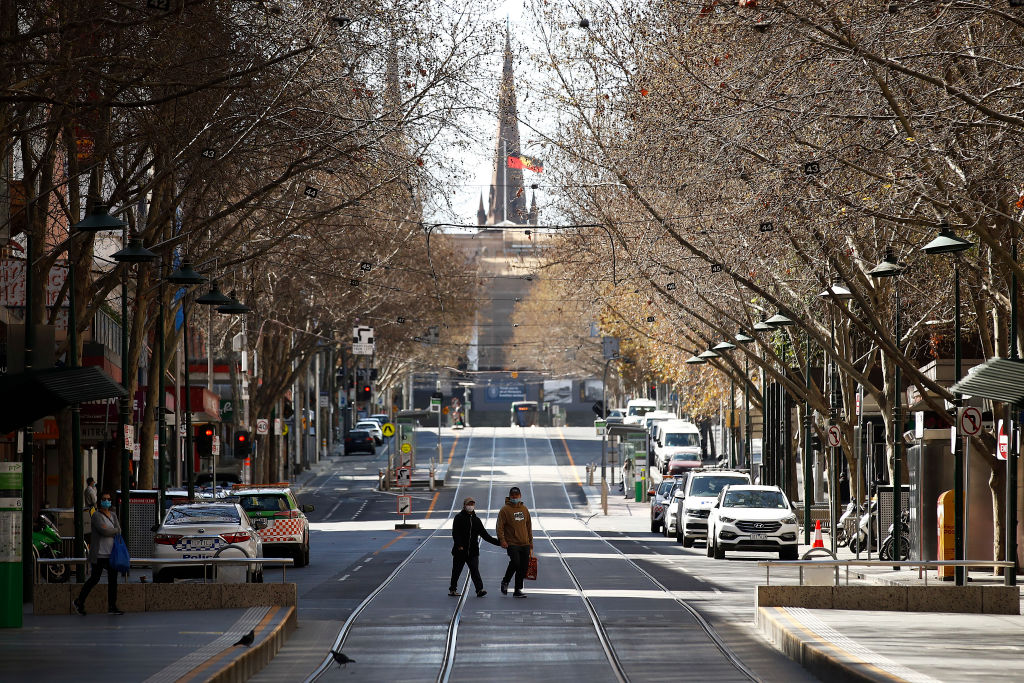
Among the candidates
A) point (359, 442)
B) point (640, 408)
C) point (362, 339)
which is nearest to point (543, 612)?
point (362, 339)

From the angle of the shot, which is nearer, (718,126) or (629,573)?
(718,126)

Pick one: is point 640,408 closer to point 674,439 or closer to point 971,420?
point 674,439

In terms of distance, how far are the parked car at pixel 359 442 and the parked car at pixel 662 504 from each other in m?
47.4

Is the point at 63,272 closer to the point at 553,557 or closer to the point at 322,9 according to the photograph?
the point at 553,557

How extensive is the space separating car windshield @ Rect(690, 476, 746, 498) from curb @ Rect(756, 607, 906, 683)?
22.8 metres

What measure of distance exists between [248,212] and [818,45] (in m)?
12.9

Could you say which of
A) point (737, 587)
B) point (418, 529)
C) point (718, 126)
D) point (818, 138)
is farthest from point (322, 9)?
point (418, 529)

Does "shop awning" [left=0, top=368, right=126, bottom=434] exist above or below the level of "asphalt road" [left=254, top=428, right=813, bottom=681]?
above

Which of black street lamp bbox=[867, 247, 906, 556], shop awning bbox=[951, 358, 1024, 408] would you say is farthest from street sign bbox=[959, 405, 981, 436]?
shop awning bbox=[951, 358, 1024, 408]

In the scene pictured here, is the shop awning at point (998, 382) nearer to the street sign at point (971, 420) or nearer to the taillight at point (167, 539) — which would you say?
the street sign at point (971, 420)

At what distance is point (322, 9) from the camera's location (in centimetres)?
2295

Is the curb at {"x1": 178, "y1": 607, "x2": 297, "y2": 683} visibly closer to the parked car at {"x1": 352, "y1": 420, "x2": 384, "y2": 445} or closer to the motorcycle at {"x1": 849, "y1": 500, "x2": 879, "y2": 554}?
the motorcycle at {"x1": 849, "y1": 500, "x2": 879, "y2": 554}

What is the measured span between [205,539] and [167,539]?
614 mm

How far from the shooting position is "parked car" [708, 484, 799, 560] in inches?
1401
